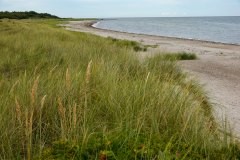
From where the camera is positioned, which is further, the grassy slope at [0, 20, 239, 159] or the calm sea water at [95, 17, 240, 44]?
the calm sea water at [95, 17, 240, 44]

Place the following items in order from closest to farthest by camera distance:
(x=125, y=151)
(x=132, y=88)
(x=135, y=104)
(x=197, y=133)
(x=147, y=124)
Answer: (x=125, y=151) < (x=197, y=133) < (x=147, y=124) < (x=135, y=104) < (x=132, y=88)

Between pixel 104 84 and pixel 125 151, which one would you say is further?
pixel 104 84

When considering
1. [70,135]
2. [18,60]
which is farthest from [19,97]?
[18,60]

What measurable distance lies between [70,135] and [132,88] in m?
1.46

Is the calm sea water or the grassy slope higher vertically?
the grassy slope

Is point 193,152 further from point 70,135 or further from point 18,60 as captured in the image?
point 18,60

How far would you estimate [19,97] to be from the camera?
347 cm

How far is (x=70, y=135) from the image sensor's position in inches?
101

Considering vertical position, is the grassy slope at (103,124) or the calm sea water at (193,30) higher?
the grassy slope at (103,124)

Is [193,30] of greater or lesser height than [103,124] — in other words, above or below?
below

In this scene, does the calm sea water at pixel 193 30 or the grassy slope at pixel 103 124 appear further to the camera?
the calm sea water at pixel 193 30

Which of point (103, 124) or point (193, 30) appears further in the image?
point (193, 30)

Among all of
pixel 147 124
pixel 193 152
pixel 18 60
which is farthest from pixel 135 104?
pixel 18 60

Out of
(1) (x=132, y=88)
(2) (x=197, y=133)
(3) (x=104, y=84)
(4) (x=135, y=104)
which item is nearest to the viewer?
(2) (x=197, y=133)
